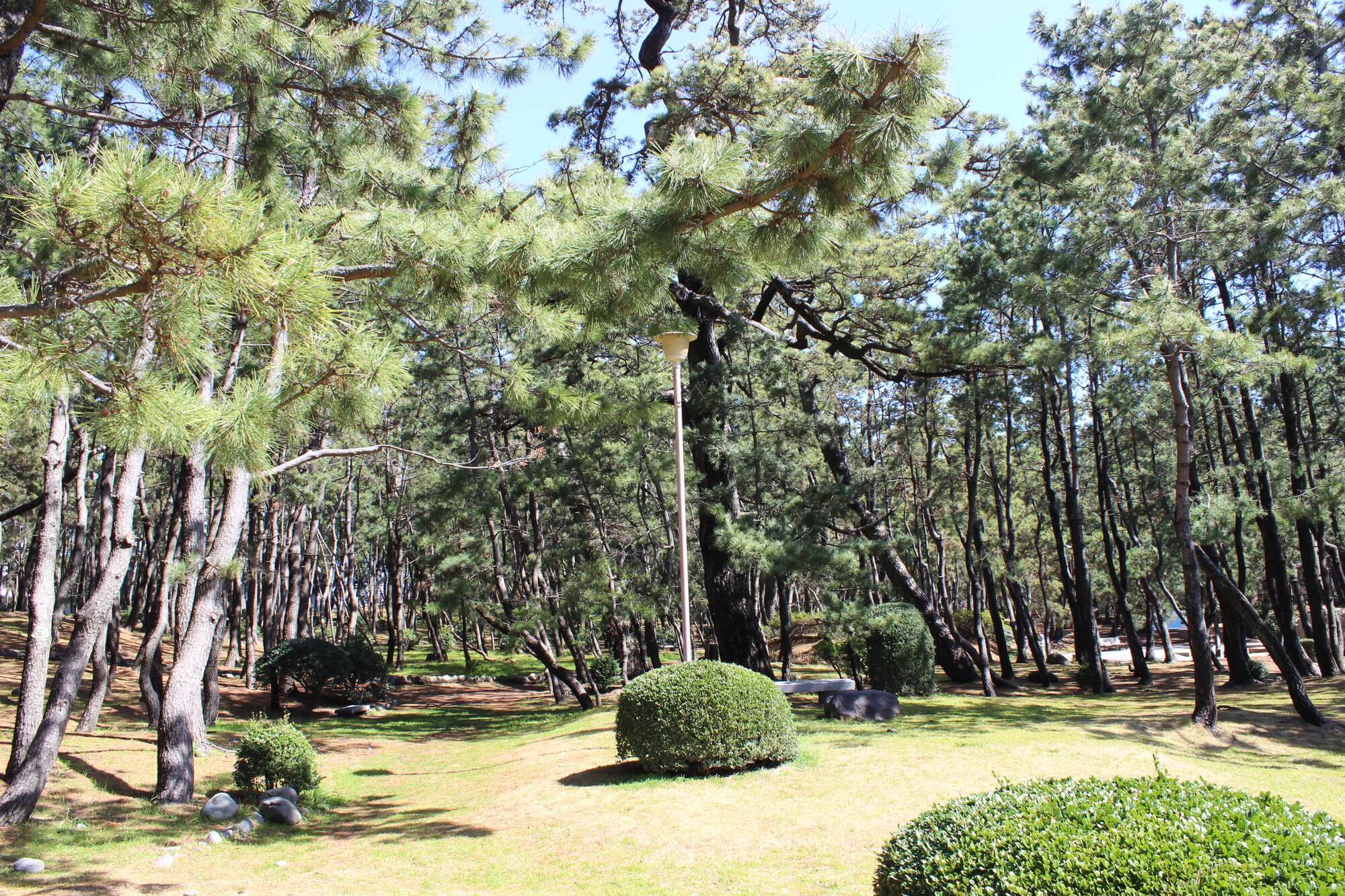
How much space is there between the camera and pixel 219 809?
770 cm

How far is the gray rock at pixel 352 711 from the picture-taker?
16.7 meters

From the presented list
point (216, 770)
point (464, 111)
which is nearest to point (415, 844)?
point (216, 770)

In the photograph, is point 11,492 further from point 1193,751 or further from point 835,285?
point 1193,751

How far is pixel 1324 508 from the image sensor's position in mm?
12438

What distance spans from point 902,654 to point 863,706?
3.44 metres

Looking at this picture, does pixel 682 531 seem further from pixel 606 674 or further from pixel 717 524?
pixel 606 674

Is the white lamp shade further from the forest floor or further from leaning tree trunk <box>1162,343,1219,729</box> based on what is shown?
leaning tree trunk <box>1162,343,1219,729</box>

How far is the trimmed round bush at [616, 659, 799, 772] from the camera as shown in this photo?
782 centimetres

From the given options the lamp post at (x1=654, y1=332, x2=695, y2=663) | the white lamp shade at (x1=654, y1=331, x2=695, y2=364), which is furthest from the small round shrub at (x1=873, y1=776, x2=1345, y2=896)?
the white lamp shade at (x1=654, y1=331, x2=695, y2=364)

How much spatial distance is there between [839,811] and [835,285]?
8.82 meters

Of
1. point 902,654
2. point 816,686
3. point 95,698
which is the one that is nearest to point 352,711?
point 95,698

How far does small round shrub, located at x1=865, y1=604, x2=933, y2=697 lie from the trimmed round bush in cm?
637

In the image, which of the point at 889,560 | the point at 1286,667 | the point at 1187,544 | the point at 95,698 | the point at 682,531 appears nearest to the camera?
the point at 682,531

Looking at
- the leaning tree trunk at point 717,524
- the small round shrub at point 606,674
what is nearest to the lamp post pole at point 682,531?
the leaning tree trunk at point 717,524
